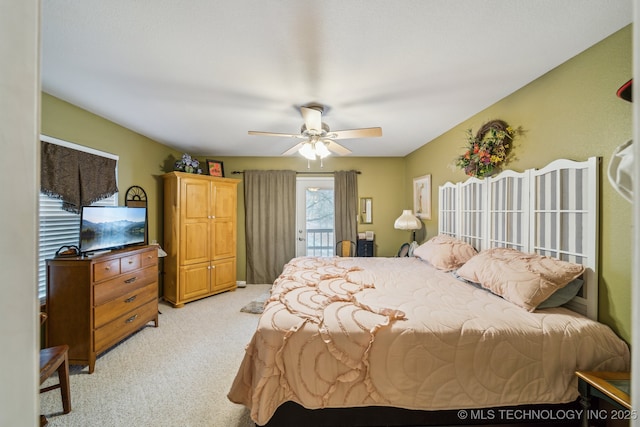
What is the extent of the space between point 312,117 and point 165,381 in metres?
2.60

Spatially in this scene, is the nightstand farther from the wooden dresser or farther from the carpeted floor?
the wooden dresser

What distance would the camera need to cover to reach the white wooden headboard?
159 centimetres

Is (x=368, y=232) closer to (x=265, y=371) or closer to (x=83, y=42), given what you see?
(x=265, y=371)

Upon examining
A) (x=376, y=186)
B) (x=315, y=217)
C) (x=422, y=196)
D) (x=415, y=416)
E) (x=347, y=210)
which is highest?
(x=376, y=186)

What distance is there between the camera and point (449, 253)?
2693 millimetres

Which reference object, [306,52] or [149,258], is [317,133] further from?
[149,258]

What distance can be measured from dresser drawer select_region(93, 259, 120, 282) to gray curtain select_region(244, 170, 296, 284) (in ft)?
7.50

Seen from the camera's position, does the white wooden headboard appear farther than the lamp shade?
No

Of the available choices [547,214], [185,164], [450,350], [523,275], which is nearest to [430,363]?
[450,350]

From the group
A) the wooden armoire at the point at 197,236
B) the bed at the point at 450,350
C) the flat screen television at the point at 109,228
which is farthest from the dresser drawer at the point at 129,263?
the bed at the point at 450,350

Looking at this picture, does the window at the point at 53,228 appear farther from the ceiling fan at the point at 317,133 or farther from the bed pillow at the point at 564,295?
the bed pillow at the point at 564,295

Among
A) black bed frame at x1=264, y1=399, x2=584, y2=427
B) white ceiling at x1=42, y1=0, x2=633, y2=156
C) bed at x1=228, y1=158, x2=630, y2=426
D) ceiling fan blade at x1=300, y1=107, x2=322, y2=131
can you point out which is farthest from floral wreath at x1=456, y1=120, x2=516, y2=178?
black bed frame at x1=264, y1=399, x2=584, y2=427

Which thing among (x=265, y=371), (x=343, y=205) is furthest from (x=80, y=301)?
(x=343, y=205)

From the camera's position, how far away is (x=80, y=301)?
83.5 inches
